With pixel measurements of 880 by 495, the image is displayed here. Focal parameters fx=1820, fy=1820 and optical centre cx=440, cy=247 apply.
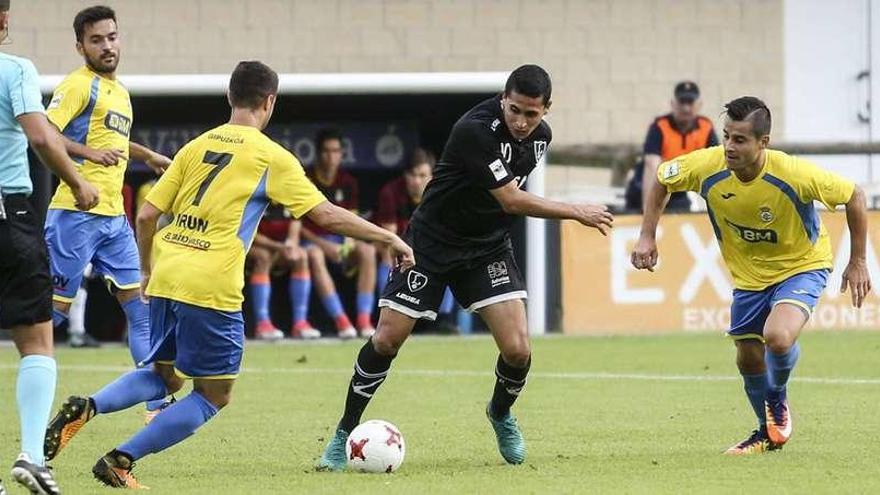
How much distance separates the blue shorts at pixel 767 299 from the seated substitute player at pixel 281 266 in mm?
7633

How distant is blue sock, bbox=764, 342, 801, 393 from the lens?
8695 millimetres

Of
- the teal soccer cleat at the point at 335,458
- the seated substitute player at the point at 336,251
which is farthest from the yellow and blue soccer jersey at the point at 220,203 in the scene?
the seated substitute player at the point at 336,251

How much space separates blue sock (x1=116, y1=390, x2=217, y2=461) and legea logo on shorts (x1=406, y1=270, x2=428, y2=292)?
132cm

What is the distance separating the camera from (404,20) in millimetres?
19672

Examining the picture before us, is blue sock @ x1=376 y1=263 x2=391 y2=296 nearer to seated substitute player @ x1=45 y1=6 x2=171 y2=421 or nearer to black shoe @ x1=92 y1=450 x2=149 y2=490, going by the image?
seated substitute player @ x1=45 y1=6 x2=171 y2=421

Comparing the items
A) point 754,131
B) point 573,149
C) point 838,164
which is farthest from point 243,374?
point 838,164

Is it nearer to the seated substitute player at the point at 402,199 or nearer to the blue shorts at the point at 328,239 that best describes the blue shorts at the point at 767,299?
the seated substitute player at the point at 402,199

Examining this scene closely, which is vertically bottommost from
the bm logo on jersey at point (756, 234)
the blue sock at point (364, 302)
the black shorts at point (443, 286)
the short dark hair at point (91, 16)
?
the blue sock at point (364, 302)

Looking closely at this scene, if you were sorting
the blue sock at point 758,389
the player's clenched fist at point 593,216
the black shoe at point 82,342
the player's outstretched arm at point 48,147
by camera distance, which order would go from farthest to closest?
the black shoe at point 82,342 → the blue sock at point 758,389 → the player's clenched fist at point 593,216 → the player's outstretched arm at point 48,147

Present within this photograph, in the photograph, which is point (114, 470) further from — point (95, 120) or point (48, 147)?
point (95, 120)

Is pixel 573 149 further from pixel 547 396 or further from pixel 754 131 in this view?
pixel 754 131

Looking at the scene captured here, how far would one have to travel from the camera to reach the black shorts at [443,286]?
827cm

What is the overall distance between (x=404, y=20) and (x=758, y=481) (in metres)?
12.7

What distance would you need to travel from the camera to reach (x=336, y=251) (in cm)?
1655
